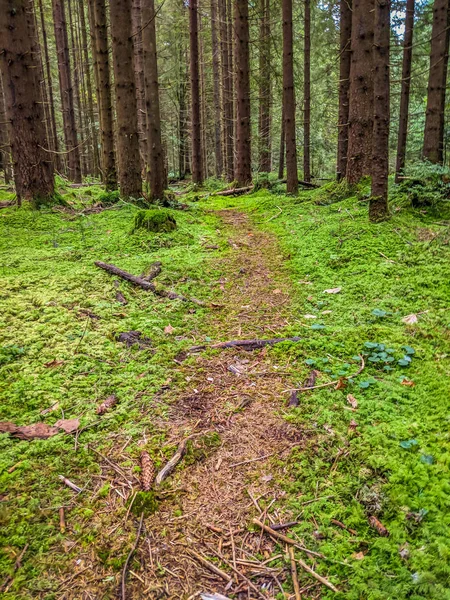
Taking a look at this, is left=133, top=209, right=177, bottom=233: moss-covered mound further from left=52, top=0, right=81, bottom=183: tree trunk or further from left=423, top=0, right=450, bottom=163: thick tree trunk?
left=52, top=0, right=81, bottom=183: tree trunk

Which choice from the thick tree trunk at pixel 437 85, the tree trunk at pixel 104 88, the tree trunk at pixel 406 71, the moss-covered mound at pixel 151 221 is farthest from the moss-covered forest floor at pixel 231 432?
the tree trunk at pixel 406 71

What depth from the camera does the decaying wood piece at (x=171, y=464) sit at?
7.70ft

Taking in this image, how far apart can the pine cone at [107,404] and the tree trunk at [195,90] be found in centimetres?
1415

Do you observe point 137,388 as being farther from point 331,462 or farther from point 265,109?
point 265,109

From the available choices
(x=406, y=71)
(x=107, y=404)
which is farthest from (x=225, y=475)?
(x=406, y=71)

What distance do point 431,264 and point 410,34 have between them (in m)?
12.4

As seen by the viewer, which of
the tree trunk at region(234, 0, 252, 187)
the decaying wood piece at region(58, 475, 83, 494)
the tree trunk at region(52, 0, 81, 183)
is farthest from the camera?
the tree trunk at region(52, 0, 81, 183)

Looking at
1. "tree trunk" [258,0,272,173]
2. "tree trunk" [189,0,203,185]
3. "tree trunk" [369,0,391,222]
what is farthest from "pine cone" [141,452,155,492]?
"tree trunk" [189,0,203,185]

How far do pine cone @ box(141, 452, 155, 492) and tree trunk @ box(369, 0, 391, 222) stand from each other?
218 inches

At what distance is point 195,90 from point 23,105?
28.0 ft

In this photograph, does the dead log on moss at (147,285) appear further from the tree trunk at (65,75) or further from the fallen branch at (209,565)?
the tree trunk at (65,75)

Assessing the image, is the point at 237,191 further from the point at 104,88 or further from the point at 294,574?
the point at 294,574

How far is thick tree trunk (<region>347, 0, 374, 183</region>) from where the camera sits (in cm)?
848

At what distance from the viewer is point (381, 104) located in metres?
6.09
